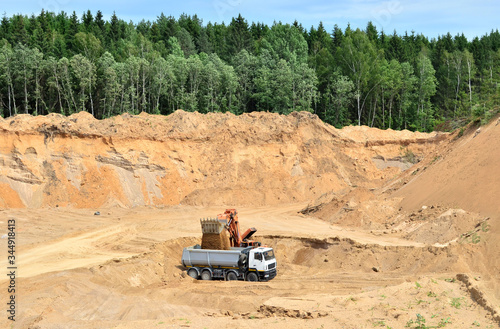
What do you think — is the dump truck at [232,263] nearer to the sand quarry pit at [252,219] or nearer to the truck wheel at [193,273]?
the truck wheel at [193,273]

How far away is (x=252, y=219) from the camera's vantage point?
3241cm

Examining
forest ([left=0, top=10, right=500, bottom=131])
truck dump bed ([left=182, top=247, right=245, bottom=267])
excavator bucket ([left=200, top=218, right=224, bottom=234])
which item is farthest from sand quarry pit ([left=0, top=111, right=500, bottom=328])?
forest ([left=0, top=10, right=500, bottom=131])

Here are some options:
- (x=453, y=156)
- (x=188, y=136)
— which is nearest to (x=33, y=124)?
(x=188, y=136)

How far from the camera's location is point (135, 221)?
31.9m

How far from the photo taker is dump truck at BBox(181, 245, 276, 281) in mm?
20469

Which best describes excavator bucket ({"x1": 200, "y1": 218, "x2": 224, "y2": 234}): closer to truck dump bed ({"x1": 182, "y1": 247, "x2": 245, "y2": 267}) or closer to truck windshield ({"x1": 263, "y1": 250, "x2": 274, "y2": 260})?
truck dump bed ({"x1": 182, "y1": 247, "x2": 245, "y2": 267})

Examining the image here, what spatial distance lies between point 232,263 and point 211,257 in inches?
38.3

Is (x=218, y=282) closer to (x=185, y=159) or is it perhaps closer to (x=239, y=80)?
(x=185, y=159)

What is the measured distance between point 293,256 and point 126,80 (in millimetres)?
36089

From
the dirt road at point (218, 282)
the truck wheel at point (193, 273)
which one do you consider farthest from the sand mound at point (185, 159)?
the truck wheel at point (193, 273)

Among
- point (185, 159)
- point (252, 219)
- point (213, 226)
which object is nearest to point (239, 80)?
point (185, 159)

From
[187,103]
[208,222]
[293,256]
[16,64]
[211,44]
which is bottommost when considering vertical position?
[293,256]

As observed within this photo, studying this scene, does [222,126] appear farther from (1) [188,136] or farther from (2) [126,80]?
(2) [126,80]

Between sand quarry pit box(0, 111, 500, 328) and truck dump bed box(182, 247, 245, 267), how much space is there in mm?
885
